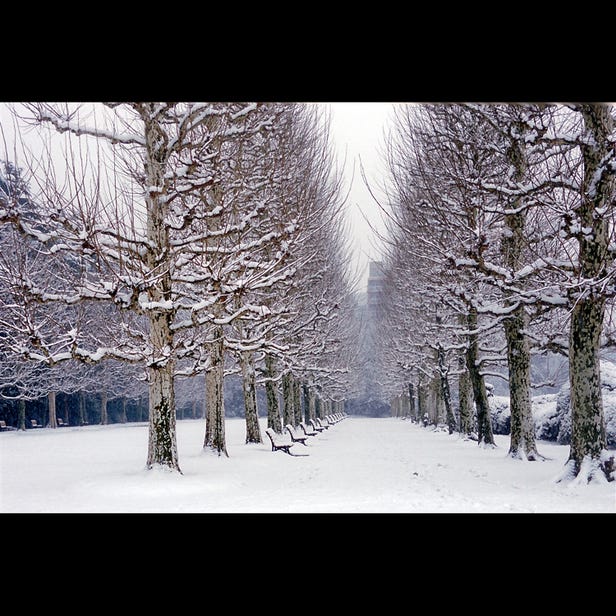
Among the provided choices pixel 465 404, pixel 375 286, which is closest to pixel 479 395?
pixel 465 404

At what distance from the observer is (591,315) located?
9633mm

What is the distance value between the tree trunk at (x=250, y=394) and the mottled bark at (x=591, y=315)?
10.2 meters

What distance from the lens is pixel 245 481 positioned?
10.5m

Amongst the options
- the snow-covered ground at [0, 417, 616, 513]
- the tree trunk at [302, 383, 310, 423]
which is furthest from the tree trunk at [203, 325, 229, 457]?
the tree trunk at [302, 383, 310, 423]

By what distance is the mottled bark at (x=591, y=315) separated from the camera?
9.38m

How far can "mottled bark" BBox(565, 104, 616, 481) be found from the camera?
9383mm

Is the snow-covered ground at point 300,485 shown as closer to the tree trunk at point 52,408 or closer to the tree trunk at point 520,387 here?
the tree trunk at point 520,387

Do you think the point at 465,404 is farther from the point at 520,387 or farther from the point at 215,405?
the point at 215,405

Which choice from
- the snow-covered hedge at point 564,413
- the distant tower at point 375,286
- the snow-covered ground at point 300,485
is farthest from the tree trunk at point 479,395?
→ the distant tower at point 375,286

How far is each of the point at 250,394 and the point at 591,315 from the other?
435 inches

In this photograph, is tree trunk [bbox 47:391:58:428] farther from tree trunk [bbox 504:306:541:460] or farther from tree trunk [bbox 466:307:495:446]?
tree trunk [bbox 504:306:541:460]
